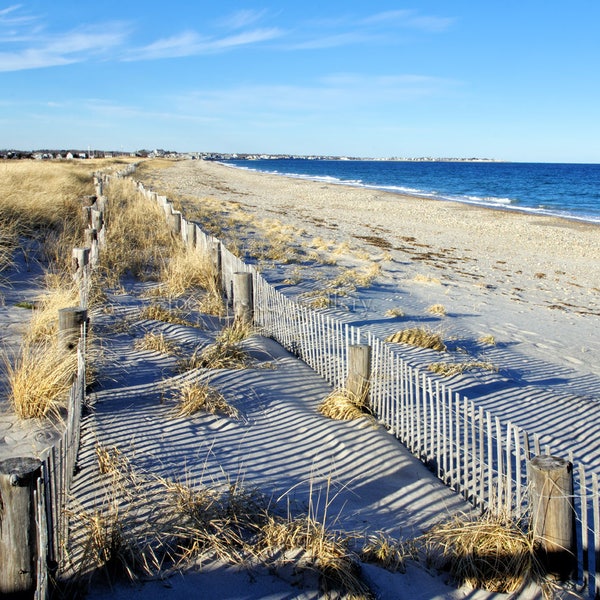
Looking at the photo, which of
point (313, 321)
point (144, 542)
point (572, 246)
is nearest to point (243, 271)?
point (313, 321)

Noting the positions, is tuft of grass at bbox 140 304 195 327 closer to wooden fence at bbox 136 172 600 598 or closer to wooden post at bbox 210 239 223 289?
wooden fence at bbox 136 172 600 598

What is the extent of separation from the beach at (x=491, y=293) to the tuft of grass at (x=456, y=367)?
0.16 m

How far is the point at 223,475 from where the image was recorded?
4.35 m

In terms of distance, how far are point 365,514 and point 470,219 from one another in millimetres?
26279

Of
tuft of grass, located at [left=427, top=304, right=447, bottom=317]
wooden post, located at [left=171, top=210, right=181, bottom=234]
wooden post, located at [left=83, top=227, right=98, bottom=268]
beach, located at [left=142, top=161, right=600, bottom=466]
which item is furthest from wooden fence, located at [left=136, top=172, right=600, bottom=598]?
wooden post, located at [left=171, top=210, right=181, bottom=234]

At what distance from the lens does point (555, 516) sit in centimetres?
352

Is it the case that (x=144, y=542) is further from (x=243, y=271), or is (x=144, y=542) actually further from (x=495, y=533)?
(x=243, y=271)

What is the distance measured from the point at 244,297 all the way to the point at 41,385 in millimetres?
3888

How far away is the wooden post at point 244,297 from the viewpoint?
333 inches

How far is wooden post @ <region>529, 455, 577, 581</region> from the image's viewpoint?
3496 mm

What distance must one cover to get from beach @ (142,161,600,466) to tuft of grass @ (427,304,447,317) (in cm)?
7

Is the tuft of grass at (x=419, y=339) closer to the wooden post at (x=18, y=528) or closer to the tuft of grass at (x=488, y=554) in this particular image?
the tuft of grass at (x=488, y=554)

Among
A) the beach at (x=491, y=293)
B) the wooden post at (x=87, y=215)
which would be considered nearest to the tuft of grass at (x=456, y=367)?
the beach at (x=491, y=293)

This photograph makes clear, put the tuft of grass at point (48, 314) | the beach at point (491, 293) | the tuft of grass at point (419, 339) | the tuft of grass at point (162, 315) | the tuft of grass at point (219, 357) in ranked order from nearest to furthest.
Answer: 1. the tuft of grass at point (219, 357)
2. the tuft of grass at point (48, 314)
3. the beach at point (491, 293)
4. the tuft of grass at point (162, 315)
5. the tuft of grass at point (419, 339)
